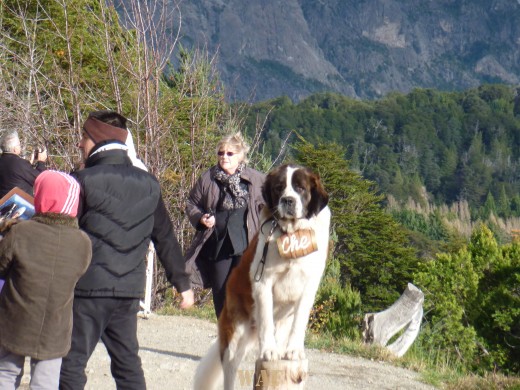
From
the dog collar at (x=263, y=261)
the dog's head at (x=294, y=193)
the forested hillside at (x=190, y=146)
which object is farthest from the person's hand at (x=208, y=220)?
the forested hillside at (x=190, y=146)

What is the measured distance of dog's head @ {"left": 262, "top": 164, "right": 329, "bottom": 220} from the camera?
5117mm

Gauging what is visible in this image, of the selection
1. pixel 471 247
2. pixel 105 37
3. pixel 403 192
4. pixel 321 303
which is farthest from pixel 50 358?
pixel 403 192

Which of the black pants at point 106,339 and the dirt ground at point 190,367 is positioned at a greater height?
the black pants at point 106,339

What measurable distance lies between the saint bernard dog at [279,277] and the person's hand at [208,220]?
1287 millimetres

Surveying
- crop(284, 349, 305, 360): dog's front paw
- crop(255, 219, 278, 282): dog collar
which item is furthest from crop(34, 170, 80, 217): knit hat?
crop(284, 349, 305, 360): dog's front paw

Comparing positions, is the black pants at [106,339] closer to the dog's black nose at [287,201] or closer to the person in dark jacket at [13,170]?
the dog's black nose at [287,201]

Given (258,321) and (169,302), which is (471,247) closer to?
(169,302)

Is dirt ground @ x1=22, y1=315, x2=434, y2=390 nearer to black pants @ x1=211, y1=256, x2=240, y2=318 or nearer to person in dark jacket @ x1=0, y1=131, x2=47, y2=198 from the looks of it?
black pants @ x1=211, y1=256, x2=240, y2=318

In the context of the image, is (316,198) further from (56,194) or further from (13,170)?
(13,170)

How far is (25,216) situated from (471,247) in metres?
37.1

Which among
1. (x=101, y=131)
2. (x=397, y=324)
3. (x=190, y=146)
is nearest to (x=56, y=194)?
(x=101, y=131)

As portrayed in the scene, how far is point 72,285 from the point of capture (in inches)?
172

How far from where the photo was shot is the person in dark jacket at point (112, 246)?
451 centimetres

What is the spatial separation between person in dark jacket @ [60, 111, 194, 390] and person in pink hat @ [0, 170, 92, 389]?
153 millimetres
